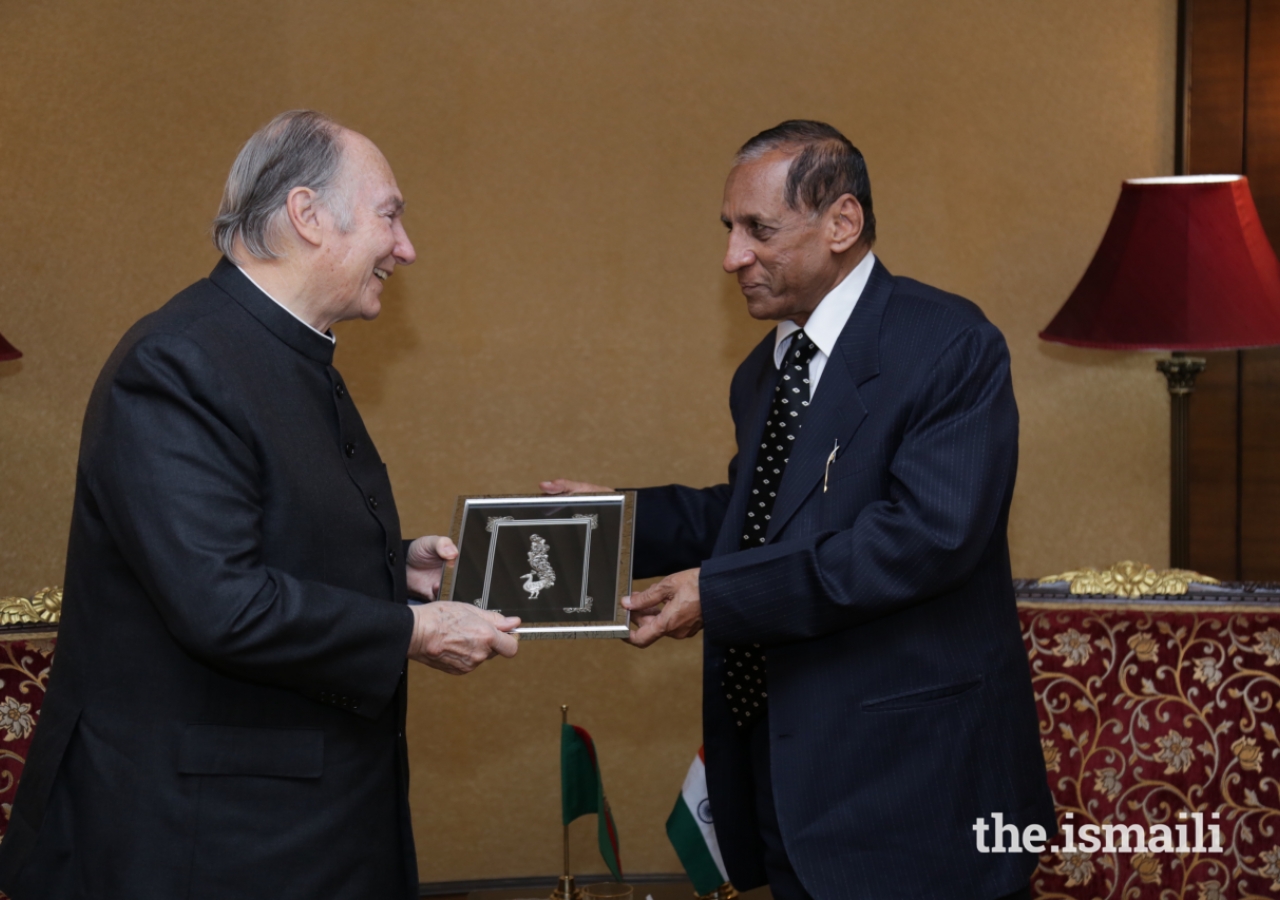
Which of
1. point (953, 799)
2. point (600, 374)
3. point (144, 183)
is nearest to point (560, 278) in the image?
point (600, 374)

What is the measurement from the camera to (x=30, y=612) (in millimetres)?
2561

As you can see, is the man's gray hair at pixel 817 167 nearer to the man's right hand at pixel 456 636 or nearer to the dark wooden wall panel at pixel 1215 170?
the man's right hand at pixel 456 636

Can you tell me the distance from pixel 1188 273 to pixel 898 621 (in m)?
1.72

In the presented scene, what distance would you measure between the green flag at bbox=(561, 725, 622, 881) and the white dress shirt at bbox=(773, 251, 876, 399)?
1169 millimetres

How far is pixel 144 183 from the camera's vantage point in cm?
399

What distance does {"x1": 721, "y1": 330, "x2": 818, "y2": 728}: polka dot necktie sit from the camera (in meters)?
2.37

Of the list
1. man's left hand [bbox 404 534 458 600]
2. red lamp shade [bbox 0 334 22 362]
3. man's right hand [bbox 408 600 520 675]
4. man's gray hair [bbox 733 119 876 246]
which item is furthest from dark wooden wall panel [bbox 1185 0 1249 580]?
red lamp shade [bbox 0 334 22 362]

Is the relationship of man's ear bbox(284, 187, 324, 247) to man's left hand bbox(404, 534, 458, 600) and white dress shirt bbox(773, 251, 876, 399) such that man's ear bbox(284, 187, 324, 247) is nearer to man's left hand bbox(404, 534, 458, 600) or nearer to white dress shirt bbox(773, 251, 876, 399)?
man's left hand bbox(404, 534, 458, 600)

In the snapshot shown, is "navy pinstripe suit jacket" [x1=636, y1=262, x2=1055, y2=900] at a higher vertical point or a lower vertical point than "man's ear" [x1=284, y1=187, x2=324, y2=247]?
lower

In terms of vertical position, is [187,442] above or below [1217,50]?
below

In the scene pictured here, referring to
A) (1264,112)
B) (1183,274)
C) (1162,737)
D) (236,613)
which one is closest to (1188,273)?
(1183,274)

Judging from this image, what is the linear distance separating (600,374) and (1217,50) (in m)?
2.17

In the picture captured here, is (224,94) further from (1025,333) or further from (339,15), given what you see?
(1025,333)

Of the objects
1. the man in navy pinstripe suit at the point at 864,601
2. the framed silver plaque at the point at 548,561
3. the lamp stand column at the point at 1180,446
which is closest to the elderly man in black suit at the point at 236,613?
the framed silver plaque at the point at 548,561
